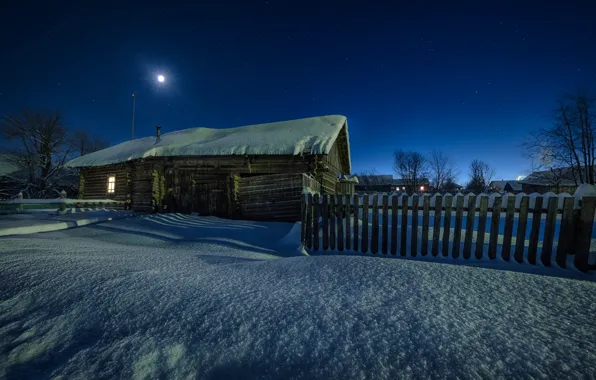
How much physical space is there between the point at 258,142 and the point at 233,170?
175 centimetres

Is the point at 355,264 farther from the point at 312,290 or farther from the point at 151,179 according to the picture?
the point at 151,179

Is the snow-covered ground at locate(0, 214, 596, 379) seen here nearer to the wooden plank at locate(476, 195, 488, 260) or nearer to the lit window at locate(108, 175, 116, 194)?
the wooden plank at locate(476, 195, 488, 260)

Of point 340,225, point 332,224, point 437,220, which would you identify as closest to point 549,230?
point 437,220

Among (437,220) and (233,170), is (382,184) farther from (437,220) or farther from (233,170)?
(437,220)

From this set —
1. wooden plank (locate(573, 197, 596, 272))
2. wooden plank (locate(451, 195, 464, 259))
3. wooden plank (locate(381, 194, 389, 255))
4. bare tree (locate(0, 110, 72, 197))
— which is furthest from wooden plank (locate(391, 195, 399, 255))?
bare tree (locate(0, 110, 72, 197))

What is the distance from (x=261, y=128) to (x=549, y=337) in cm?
1411

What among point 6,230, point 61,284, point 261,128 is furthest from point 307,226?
point 261,128

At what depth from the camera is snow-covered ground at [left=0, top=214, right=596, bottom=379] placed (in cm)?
101

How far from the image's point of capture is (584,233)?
3.28m

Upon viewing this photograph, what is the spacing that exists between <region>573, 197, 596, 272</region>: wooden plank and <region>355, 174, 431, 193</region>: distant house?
45882 mm

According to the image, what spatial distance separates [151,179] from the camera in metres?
12.5

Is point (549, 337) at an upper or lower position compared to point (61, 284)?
upper

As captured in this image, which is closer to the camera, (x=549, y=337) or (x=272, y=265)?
(x=549, y=337)

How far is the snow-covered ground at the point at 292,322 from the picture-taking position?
3.32 feet
